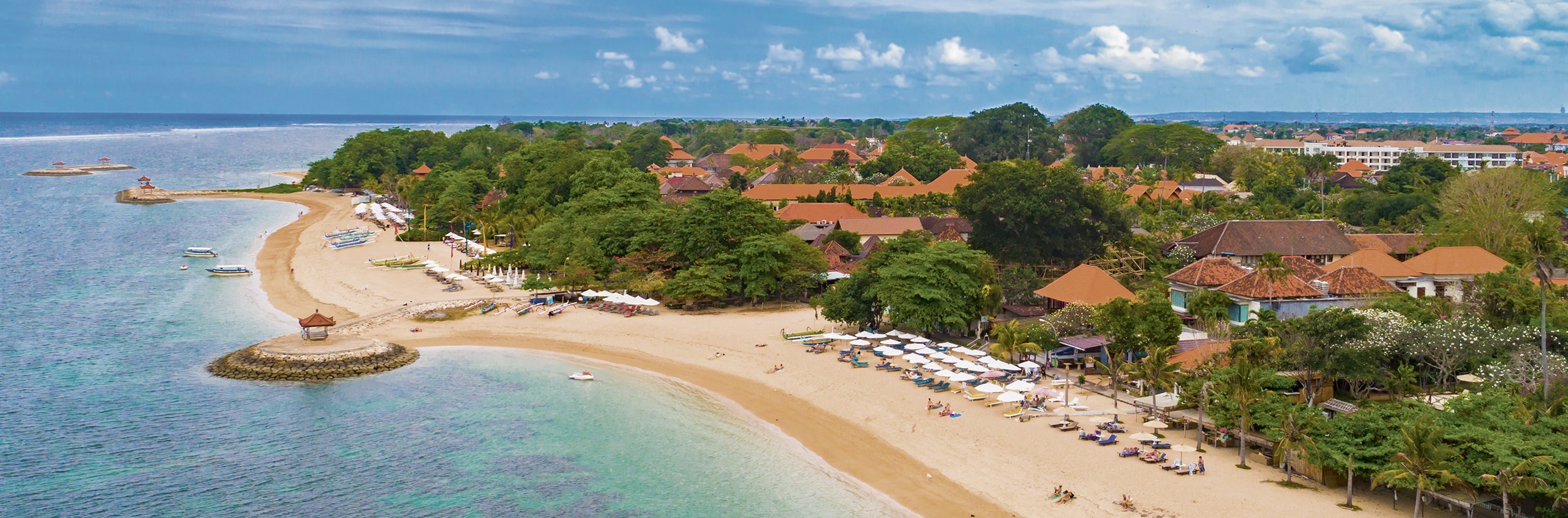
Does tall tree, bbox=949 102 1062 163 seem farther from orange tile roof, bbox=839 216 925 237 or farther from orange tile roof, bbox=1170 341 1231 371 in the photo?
orange tile roof, bbox=1170 341 1231 371

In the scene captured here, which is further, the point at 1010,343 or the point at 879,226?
the point at 879,226

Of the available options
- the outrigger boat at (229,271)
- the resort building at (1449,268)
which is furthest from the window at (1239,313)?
the outrigger boat at (229,271)

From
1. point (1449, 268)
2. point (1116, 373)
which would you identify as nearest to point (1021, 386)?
point (1116, 373)

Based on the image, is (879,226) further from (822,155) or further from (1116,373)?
(822,155)

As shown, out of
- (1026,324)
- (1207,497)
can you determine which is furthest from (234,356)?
(1207,497)

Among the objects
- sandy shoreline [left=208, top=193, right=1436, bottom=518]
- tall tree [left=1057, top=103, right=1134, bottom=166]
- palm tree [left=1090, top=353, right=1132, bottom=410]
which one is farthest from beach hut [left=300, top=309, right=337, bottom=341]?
tall tree [left=1057, top=103, right=1134, bottom=166]

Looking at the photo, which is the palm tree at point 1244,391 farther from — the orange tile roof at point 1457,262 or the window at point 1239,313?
the orange tile roof at point 1457,262

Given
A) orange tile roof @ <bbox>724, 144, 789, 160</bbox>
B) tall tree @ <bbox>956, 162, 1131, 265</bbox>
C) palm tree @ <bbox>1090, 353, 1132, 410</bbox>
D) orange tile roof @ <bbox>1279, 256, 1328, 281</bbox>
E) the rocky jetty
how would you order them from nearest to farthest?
palm tree @ <bbox>1090, 353, 1132, 410</bbox>
the rocky jetty
orange tile roof @ <bbox>1279, 256, 1328, 281</bbox>
tall tree @ <bbox>956, 162, 1131, 265</bbox>
orange tile roof @ <bbox>724, 144, 789, 160</bbox>
